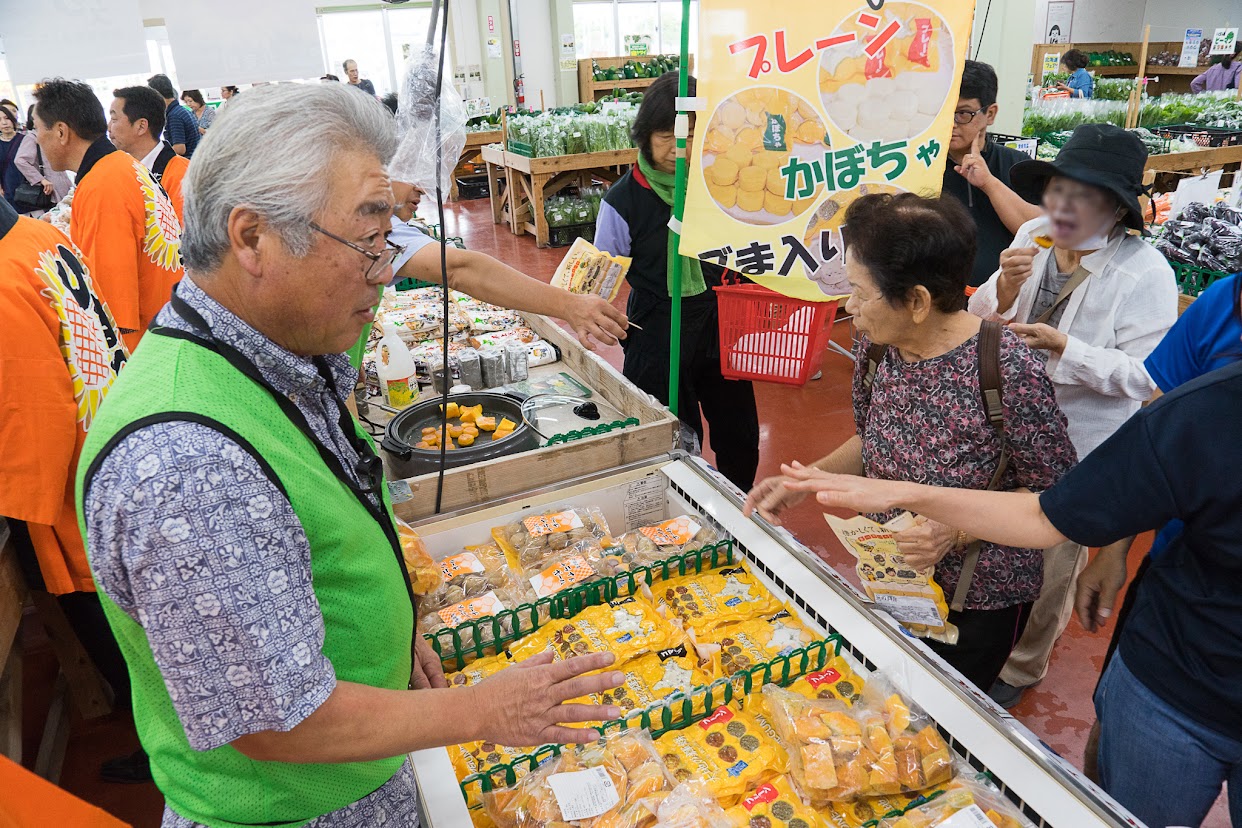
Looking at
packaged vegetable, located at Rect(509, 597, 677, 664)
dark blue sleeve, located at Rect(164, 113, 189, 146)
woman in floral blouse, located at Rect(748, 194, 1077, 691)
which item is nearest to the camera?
packaged vegetable, located at Rect(509, 597, 677, 664)

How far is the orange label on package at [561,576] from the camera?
6.00ft

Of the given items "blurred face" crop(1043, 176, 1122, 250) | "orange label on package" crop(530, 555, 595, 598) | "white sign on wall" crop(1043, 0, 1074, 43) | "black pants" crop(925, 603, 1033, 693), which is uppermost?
"white sign on wall" crop(1043, 0, 1074, 43)

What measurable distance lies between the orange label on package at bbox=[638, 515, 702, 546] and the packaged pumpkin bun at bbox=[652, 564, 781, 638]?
11 cm

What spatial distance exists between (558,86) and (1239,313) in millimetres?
14522

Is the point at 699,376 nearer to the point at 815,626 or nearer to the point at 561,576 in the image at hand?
the point at 561,576

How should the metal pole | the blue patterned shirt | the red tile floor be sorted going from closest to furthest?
the blue patterned shirt → the metal pole → the red tile floor

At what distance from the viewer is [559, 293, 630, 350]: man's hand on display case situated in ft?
7.25

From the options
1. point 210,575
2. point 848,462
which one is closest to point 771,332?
point 848,462

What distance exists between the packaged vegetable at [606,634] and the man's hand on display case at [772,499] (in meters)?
0.34

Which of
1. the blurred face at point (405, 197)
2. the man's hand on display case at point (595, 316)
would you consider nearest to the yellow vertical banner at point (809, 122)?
the man's hand on display case at point (595, 316)

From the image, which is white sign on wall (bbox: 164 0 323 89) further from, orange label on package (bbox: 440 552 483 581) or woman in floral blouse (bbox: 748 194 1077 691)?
woman in floral blouse (bbox: 748 194 1077 691)

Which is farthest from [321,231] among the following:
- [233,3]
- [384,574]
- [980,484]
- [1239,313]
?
[233,3]

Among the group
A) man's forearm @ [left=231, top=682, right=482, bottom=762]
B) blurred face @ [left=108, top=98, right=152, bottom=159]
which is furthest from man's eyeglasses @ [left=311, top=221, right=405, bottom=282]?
blurred face @ [left=108, top=98, right=152, bottom=159]

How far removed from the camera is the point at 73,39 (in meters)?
5.27
